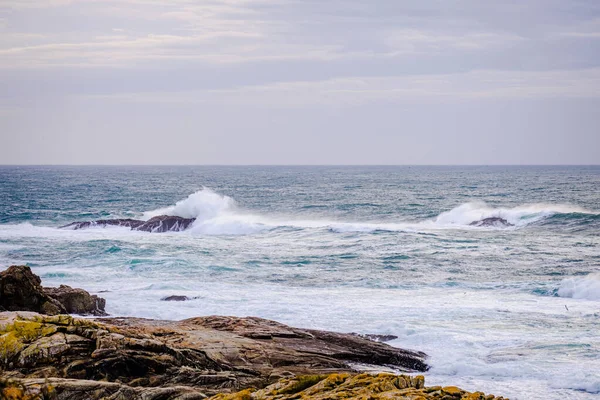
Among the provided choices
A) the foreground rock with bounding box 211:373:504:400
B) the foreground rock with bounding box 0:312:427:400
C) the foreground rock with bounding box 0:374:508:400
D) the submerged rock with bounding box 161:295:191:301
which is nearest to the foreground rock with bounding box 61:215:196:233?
the submerged rock with bounding box 161:295:191:301

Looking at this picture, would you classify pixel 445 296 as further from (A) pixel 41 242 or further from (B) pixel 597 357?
(A) pixel 41 242

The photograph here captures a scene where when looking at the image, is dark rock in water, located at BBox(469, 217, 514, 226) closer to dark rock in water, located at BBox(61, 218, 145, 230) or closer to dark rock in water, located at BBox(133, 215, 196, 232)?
dark rock in water, located at BBox(133, 215, 196, 232)

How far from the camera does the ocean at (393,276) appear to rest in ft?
59.0

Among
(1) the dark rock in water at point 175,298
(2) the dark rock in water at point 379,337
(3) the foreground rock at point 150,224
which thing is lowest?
(2) the dark rock in water at point 379,337

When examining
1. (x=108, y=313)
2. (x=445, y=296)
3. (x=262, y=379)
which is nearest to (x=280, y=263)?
(x=445, y=296)

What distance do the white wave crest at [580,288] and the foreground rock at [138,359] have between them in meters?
13.8

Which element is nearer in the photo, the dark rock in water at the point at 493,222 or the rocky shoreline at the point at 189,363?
the rocky shoreline at the point at 189,363

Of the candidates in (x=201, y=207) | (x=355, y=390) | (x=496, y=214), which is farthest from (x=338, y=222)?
(x=355, y=390)

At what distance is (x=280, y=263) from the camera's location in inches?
1346

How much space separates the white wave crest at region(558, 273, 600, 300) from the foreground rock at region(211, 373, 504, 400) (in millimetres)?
17792

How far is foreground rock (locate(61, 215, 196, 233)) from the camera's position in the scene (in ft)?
166

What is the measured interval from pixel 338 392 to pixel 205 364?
13.8ft

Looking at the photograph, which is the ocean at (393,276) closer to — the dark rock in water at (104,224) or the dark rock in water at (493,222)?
the dark rock in water at (493,222)

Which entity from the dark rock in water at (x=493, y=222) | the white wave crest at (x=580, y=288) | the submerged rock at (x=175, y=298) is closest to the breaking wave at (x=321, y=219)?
the dark rock in water at (x=493, y=222)
